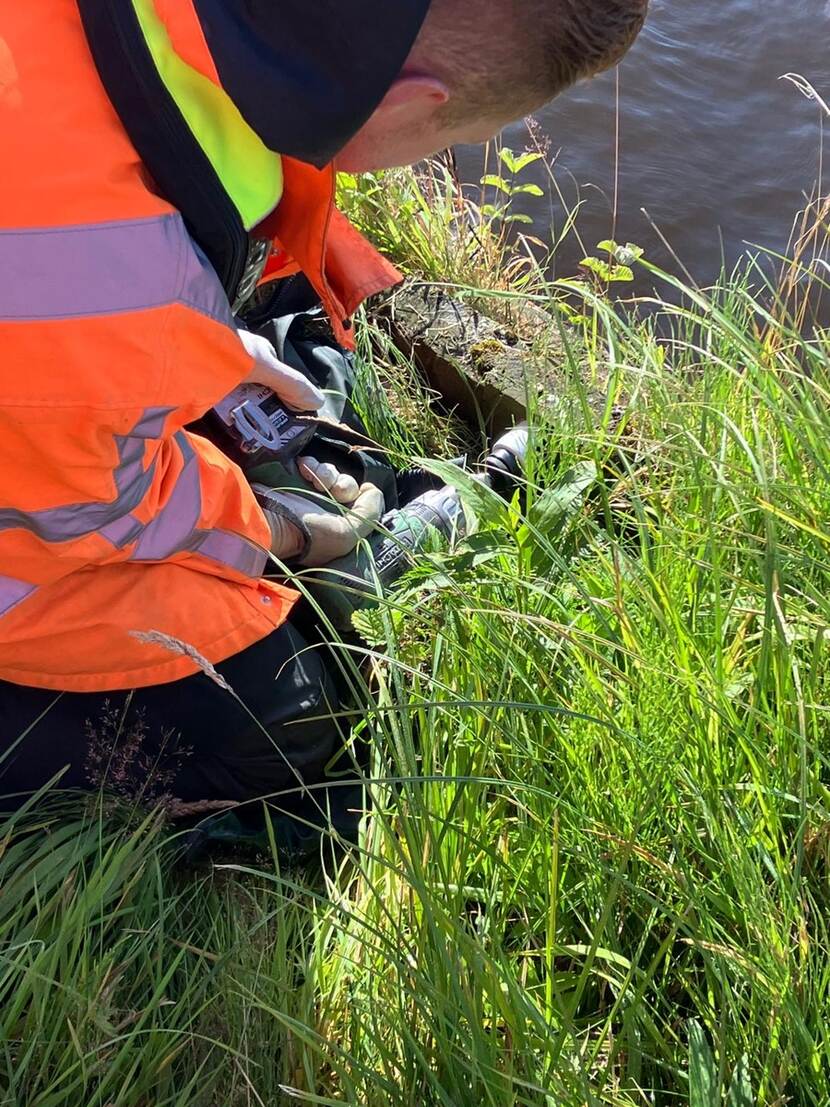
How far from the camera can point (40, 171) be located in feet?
4.07

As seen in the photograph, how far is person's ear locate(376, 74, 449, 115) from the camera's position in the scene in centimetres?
134

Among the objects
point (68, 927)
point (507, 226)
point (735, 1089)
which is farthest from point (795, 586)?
point (507, 226)

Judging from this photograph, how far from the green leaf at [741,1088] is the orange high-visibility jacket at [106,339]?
92cm

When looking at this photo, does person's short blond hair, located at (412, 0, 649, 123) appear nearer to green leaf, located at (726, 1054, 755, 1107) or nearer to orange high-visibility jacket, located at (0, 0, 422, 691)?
orange high-visibility jacket, located at (0, 0, 422, 691)

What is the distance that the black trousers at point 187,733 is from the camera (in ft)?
6.16

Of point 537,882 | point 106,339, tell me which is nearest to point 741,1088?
point 537,882

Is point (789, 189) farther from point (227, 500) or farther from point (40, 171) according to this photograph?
point (40, 171)

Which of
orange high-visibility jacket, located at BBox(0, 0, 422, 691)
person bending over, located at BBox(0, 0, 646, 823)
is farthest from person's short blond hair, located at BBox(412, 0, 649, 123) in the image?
orange high-visibility jacket, located at BBox(0, 0, 422, 691)

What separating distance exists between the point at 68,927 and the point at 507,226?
12.6 feet

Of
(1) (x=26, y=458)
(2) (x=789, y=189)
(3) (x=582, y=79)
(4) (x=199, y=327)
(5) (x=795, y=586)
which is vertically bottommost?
(2) (x=789, y=189)

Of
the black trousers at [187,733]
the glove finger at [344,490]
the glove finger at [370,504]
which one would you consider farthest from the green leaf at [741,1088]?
the glove finger at [344,490]

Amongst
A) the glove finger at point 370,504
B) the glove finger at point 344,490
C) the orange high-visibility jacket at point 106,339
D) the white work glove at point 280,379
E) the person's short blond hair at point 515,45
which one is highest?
the person's short blond hair at point 515,45

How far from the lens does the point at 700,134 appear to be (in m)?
5.34

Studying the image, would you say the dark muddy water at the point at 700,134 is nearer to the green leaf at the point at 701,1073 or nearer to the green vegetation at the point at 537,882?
the green vegetation at the point at 537,882
